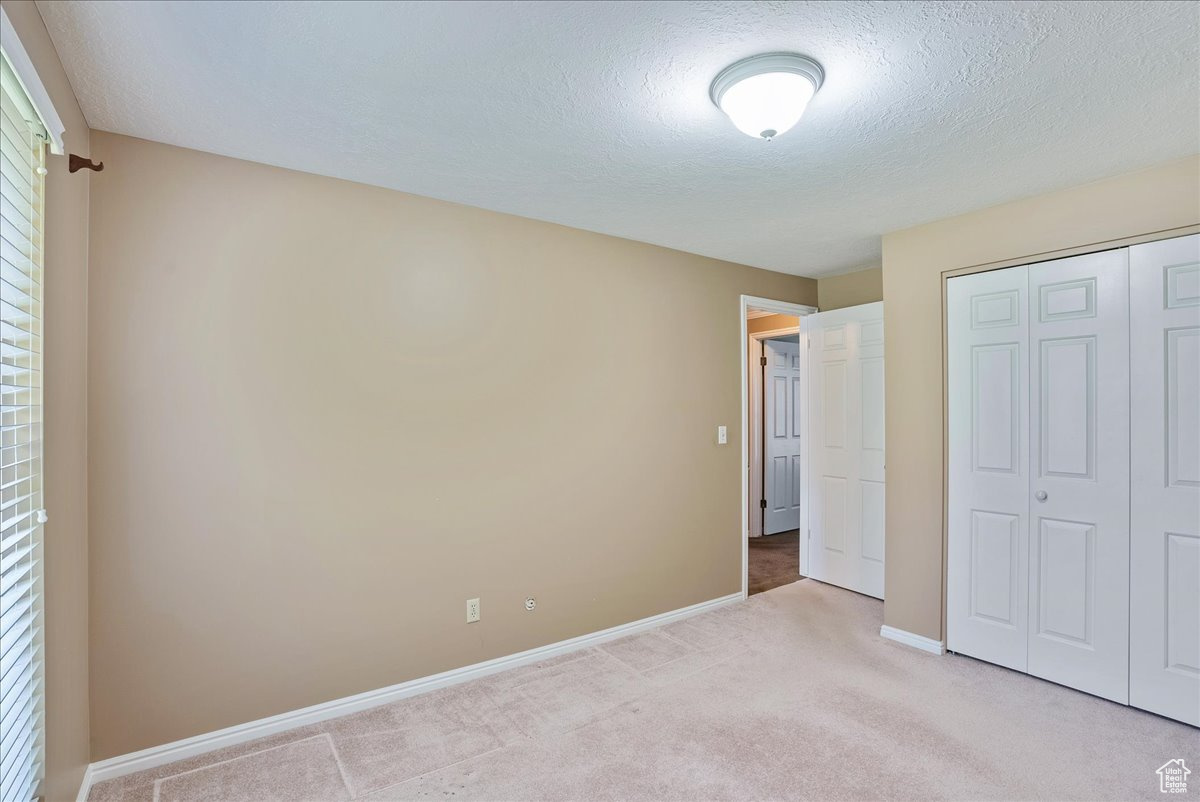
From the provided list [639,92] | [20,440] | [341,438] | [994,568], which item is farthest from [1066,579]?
[20,440]

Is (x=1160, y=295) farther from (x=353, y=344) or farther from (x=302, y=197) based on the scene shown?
(x=302, y=197)

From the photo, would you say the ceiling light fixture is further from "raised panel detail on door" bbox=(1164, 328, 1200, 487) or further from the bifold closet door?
"raised panel detail on door" bbox=(1164, 328, 1200, 487)

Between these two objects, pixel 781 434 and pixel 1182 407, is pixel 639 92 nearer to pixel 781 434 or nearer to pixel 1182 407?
pixel 1182 407

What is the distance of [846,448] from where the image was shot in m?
4.27

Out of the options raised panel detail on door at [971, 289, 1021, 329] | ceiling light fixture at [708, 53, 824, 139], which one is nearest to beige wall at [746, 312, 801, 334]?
raised panel detail on door at [971, 289, 1021, 329]

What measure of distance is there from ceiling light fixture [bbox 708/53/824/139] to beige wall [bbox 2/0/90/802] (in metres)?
1.84

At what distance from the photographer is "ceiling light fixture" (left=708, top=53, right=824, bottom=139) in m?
1.71

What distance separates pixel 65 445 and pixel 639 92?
213cm

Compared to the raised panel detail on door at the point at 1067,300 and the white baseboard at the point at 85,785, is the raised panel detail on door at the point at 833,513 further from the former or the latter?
the white baseboard at the point at 85,785

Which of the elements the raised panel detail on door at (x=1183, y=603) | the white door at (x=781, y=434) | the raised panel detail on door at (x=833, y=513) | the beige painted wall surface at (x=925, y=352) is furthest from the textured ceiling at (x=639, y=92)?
the white door at (x=781, y=434)

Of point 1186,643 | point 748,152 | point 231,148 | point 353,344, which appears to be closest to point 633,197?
point 748,152

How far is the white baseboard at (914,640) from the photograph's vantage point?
3.15m

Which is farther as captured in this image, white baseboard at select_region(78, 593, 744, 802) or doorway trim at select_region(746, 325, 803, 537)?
doorway trim at select_region(746, 325, 803, 537)

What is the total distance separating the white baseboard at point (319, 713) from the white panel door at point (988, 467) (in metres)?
1.78
